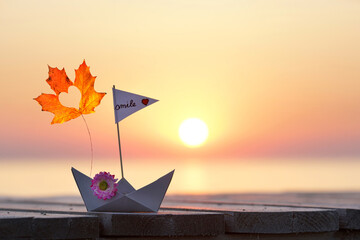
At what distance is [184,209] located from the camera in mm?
7980

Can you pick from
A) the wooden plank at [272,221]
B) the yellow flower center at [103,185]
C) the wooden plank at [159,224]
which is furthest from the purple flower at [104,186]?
the wooden plank at [272,221]

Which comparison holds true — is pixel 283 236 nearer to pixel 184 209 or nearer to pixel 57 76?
pixel 184 209

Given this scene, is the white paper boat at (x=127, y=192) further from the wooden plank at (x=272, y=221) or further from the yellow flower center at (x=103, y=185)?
the wooden plank at (x=272, y=221)

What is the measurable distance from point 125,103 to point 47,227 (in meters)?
1.73

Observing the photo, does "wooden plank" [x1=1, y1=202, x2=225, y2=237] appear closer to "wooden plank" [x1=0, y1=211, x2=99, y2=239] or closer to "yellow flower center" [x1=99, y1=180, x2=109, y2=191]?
"wooden plank" [x1=0, y1=211, x2=99, y2=239]

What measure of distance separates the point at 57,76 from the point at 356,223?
344 centimetres

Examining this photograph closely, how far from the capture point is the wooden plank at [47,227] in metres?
6.55

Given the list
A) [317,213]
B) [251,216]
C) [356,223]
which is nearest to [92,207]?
[251,216]

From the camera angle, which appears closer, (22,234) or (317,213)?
(22,234)

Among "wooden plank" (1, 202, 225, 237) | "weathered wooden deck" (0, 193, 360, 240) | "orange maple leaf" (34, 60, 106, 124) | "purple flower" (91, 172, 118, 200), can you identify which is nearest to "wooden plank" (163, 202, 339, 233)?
"weathered wooden deck" (0, 193, 360, 240)

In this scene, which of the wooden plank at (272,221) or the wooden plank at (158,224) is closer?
the wooden plank at (158,224)

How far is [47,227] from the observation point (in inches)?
261

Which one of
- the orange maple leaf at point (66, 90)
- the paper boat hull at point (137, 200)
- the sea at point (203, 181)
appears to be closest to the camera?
the paper boat hull at point (137, 200)

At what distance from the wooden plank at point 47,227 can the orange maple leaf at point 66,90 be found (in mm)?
1458
